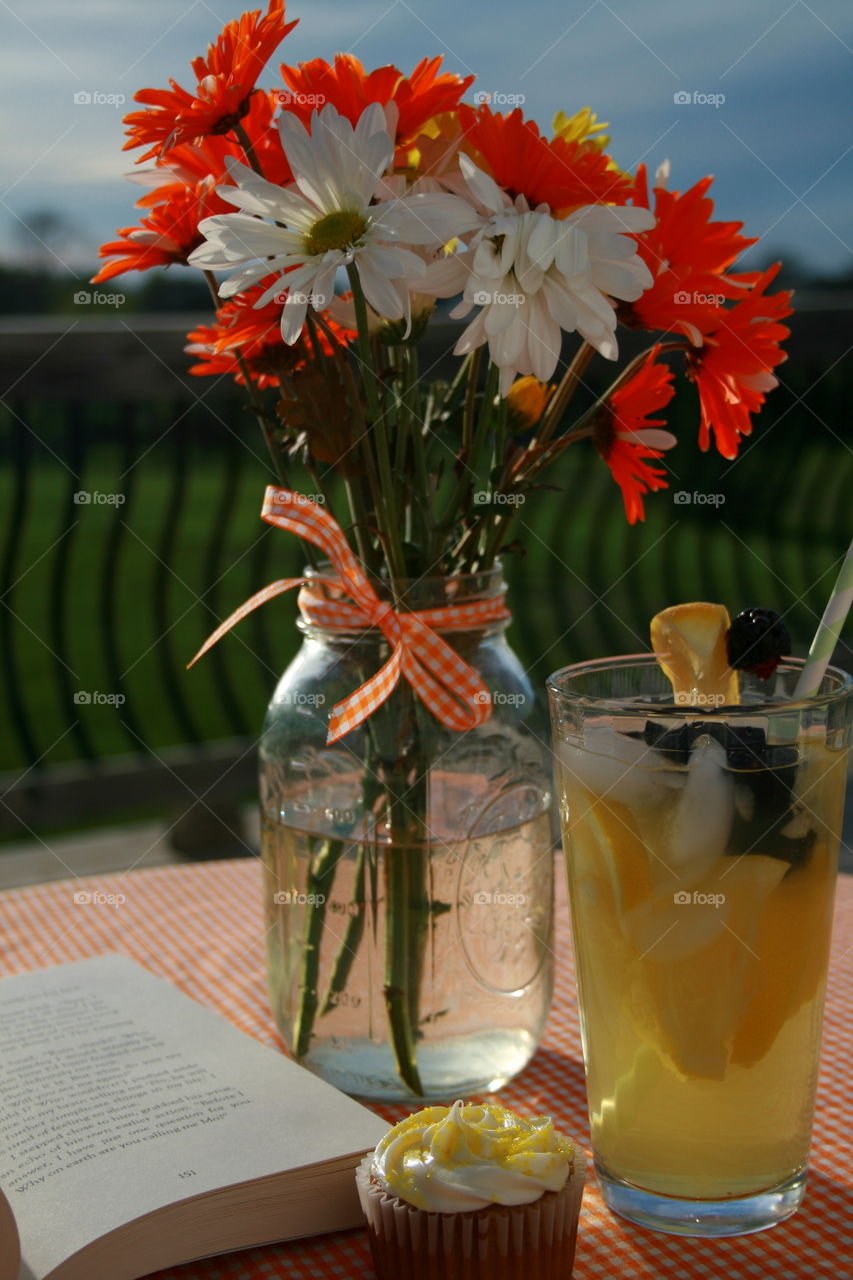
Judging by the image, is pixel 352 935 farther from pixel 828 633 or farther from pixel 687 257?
pixel 687 257

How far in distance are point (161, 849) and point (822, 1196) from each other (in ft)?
10.2

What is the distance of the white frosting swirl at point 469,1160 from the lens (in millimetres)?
586

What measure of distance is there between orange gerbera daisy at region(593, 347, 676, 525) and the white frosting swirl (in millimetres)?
391

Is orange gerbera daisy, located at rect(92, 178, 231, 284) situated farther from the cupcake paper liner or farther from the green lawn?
the cupcake paper liner

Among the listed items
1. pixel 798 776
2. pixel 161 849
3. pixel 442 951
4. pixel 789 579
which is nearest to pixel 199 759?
pixel 161 849

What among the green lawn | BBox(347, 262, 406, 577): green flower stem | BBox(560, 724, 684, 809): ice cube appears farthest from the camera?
the green lawn

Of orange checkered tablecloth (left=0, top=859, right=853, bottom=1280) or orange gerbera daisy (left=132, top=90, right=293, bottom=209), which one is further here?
orange gerbera daisy (left=132, top=90, right=293, bottom=209)

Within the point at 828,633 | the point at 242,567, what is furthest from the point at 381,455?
the point at 242,567

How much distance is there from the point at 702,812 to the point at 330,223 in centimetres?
41

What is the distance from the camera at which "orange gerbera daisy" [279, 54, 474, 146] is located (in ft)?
2.40

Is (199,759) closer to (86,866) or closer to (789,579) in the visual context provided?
(86,866)

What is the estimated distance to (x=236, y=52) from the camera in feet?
2.38

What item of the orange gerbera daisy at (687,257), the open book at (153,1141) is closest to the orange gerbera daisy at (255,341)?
the orange gerbera daisy at (687,257)

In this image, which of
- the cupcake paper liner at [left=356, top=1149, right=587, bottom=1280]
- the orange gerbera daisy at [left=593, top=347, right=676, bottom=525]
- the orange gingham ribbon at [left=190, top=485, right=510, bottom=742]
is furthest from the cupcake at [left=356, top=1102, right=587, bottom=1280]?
the orange gerbera daisy at [left=593, top=347, right=676, bottom=525]
